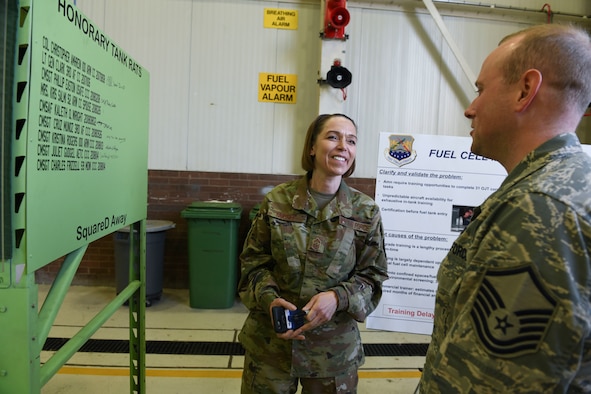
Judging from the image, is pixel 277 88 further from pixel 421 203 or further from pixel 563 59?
pixel 563 59

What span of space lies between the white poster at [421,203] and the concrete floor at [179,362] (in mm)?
466

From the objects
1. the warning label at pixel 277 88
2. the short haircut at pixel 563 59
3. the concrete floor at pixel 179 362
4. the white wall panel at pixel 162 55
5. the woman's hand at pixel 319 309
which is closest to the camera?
the short haircut at pixel 563 59

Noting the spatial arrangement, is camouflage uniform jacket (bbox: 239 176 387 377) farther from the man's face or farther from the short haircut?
the short haircut

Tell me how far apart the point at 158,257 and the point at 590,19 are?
609 centimetres

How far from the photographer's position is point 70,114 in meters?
A: 1.10


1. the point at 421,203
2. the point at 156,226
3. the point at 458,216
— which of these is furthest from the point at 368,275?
the point at 156,226

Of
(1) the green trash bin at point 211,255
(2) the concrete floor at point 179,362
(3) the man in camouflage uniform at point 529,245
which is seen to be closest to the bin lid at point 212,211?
(1) the green trash bin at point 211,255

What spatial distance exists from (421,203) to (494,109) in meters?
2.49

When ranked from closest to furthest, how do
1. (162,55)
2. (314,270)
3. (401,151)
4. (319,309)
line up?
(319,309) → (314,270) → (401,151) → (162,55)

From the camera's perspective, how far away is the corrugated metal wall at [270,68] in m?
4.37

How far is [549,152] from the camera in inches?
30.3

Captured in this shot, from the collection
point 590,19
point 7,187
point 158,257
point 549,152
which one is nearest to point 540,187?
point 549,152

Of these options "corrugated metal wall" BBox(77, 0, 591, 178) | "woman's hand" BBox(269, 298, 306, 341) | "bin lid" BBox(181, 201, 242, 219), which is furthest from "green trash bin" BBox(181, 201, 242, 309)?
"woman's hand" BBox(269, 298, 306, 341)

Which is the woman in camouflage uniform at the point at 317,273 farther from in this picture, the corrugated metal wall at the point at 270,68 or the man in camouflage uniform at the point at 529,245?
the corrugated metal wall at the point at 270,68
